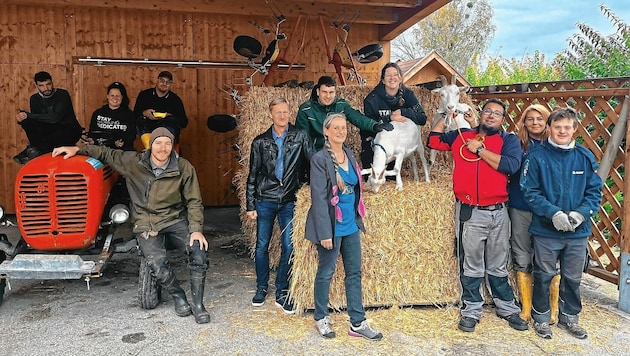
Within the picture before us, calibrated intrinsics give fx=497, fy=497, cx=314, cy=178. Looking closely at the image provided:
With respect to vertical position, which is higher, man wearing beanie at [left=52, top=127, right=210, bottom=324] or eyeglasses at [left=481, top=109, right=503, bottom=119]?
eyeglasses at [left=481, top=109, right=503, bottom=119]

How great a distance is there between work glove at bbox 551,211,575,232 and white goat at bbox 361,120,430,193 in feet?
3.95

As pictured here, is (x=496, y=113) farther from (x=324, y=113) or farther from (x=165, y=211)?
(x=165, y=211)

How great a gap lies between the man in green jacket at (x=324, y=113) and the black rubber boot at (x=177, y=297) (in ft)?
5.33

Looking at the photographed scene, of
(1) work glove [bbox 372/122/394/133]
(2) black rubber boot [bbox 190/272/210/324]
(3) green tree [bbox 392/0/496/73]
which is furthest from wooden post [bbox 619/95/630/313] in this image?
(3) green tree [bbox 392/0/496/73]

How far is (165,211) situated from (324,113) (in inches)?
60.5

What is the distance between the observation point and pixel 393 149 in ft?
13.5

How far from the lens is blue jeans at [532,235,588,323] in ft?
A: 11.6

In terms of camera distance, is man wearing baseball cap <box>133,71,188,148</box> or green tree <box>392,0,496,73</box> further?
green tree <box>392,0,496,73</box>

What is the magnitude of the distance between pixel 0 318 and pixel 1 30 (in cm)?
539

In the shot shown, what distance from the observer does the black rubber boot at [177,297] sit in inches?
151

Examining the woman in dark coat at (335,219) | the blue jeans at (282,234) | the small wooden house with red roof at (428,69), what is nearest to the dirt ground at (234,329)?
the woman in dark coat at (335,219)

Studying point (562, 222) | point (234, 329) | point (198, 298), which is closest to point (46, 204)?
point (198, 298)

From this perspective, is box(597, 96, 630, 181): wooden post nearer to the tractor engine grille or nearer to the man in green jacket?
the man in green jacket

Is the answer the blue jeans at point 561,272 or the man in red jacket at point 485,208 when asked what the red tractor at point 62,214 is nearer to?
the man in red jacket at point 485,208
